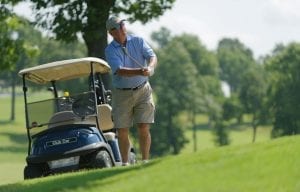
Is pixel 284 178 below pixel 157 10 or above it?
below

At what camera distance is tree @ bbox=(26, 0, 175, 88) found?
22.9 metres

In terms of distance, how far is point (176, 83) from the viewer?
101250mm

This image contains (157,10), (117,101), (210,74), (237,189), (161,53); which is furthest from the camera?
(210,74)

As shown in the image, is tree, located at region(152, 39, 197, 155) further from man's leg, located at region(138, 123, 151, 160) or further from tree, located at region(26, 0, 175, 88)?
man's leg, located at region(138, 123, 151, 160)

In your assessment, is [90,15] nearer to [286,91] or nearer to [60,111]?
[60,111]

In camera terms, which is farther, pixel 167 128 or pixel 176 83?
pixel 176 83

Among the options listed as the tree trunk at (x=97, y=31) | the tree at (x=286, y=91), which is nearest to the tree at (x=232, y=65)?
the tree at (x=286, y=91)

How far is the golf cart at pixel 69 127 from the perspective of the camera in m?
11.7

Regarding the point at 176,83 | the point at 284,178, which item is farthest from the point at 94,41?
the point at 176,83

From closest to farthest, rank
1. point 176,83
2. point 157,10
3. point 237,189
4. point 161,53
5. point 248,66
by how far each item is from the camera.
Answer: point 237,189, point 157,10, point 176,83, point 161,53, point 248,66

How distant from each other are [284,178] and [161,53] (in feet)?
335

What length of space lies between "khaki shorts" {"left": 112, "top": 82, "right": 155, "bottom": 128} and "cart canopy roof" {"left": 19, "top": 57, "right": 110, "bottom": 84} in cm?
100

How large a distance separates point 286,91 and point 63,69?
7124cm

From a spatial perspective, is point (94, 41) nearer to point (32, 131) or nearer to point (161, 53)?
point (32, 131)
